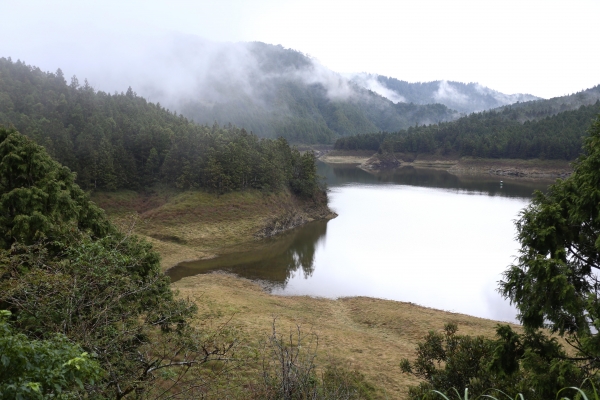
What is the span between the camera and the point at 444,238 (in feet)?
151

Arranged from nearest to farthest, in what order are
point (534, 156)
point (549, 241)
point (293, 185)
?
1. point (549, 241)
2. point (293, 185)
3. point (534, 156)

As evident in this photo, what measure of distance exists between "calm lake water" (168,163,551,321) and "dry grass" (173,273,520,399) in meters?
2.70

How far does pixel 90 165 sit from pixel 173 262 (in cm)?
2608

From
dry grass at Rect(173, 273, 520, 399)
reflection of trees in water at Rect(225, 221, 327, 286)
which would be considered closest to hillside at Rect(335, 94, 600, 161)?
reflection of trees in water at Rect(225, 221, 327, 286)

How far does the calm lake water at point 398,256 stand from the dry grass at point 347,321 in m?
2.70

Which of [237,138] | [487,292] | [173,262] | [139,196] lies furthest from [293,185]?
[487,292]

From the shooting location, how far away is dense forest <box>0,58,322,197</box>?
177 ft

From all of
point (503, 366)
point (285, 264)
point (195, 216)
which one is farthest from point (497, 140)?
point (503, 366)

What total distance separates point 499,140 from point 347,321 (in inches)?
5054

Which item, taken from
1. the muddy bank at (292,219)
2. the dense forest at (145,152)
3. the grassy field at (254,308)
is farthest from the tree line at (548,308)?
the dense forest at (145,152)

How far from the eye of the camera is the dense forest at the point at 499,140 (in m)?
113

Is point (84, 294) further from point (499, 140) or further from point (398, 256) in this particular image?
point (499, 140)

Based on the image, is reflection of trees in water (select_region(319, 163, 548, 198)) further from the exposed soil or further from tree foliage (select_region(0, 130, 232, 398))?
tree foliage (select_region(0, 130, 232, 398))

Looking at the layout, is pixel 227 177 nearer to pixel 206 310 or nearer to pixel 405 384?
pixel 206 310
